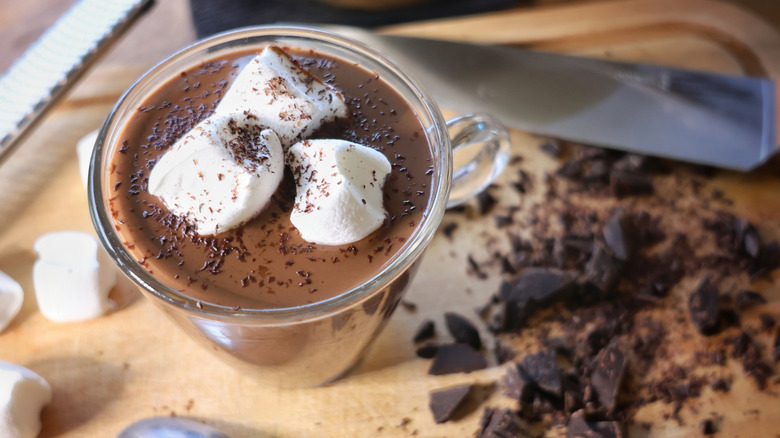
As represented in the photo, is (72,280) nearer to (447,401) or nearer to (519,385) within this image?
(447,401)

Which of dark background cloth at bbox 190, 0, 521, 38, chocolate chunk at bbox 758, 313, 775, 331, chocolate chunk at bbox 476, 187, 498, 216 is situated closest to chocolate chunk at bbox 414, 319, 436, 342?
chocolate chunk at bbox 476, 187, 498, 216

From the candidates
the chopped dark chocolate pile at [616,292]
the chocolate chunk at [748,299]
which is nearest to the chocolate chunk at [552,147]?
the chopped dark chocolate pile at [616,292]

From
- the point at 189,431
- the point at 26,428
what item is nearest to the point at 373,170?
the point at 189,431

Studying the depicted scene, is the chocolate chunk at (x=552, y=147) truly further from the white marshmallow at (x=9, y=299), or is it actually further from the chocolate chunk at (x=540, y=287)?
the white marshmallow at (x=9, y=299)

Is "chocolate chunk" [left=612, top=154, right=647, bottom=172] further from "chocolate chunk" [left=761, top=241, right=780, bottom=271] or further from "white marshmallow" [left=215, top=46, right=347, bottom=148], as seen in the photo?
"white marshmallow" [left=215, top=46, right=347, bottom=148]

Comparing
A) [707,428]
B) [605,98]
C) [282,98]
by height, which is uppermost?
[282,98]

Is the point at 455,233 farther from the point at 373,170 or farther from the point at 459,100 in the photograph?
the point at 373,170

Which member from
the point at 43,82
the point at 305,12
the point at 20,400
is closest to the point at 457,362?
the point at 20,400
